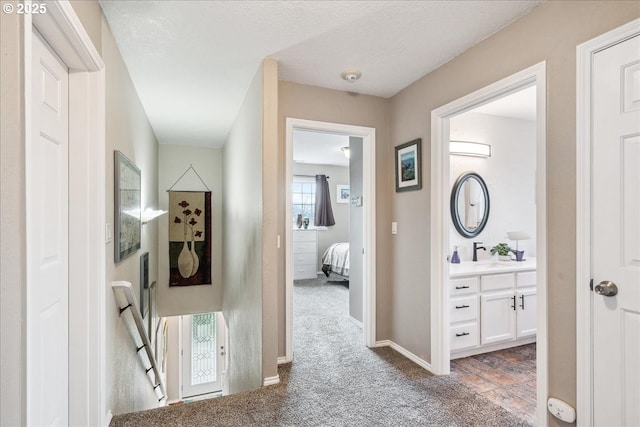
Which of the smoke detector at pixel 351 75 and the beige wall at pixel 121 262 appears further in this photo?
the smoke detector at pixel 351 75

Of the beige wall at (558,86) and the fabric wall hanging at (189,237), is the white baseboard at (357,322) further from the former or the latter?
the fabric wall hanging at (189,237)

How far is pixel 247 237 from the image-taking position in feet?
9.87

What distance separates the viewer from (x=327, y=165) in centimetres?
741

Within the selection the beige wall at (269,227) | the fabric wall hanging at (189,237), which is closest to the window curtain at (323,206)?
the fabric wall hanging at (189,237)

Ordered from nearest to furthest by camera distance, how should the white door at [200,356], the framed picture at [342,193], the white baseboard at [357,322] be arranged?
the white baseboard at [357,322]
the white door at [200,356]
the framed picture at [342,193]

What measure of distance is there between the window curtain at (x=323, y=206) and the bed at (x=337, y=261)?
36.7 inches

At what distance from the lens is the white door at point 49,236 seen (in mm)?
1239

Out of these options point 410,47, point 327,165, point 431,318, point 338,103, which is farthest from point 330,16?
point 327,165

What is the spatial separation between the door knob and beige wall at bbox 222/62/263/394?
6.29 ft

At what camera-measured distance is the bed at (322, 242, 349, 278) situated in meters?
5.86

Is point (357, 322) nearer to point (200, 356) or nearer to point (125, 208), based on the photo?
point (125, 208)

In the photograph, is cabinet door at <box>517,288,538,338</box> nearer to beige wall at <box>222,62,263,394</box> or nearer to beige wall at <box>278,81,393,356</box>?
beige wall at <box>278,81,393,356</box>

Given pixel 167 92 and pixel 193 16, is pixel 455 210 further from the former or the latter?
pixel 167 92

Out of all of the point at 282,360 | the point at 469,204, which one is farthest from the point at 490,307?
the point at 282,360
